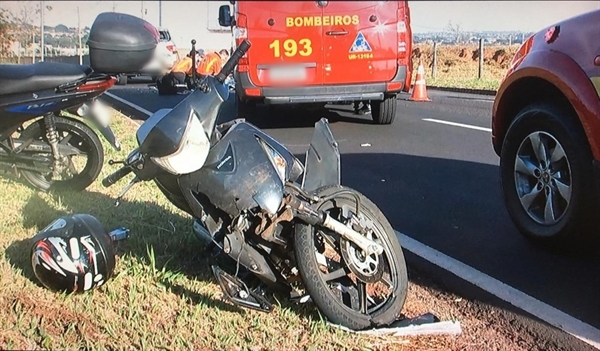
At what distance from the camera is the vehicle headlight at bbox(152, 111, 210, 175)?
2.72 metres

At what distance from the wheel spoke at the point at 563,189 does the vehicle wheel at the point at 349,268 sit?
135 centimetres

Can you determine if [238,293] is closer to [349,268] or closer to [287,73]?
[349,268]

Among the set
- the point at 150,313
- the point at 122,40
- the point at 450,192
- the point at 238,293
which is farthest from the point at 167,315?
the point at 450,192

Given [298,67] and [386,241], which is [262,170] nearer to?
[386,241]

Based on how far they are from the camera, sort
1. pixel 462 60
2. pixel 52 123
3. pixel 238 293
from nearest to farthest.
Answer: pixel 238 293 < pixel 52 123 < pixel 462 60

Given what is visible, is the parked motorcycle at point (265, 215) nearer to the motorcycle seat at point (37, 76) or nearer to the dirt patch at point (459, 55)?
the motorcycle seat at point (37, 76)

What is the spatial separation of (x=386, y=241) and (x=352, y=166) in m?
3.53

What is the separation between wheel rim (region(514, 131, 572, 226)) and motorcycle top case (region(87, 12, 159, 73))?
8.52 feet

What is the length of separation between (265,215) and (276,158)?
0.99 ft

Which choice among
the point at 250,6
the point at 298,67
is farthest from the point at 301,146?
the point at 250,6

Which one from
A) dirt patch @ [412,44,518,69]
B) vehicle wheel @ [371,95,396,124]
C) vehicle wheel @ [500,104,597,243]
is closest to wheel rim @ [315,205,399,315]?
vehicle wheel @ [500,104,597,243]

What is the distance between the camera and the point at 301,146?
7.86 metres

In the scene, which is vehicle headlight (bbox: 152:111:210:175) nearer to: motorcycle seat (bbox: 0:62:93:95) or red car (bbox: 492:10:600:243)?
red car (bbox: 492:10:600:243)

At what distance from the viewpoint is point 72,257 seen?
9.93 feet
